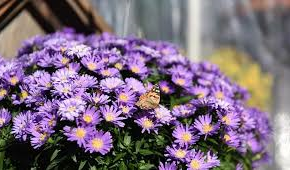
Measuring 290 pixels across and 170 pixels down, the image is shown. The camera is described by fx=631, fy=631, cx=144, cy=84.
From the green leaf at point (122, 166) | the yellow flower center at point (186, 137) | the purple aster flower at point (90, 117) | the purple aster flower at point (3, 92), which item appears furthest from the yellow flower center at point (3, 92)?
the yellow flower center at point (186, 137)

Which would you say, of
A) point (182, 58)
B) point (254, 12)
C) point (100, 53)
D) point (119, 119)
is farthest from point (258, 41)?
point (119, 119)

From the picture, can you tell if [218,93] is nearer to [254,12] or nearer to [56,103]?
[56,103]

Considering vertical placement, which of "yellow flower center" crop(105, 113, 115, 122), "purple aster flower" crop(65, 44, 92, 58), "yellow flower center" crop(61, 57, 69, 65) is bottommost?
"yellow flower center" crop(105, 113, 115, 122)

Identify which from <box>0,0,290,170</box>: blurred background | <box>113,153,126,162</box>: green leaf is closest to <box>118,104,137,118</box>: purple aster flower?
<box>113,153,126,162</box>: green leaf

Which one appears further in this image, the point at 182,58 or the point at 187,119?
the point at 182,58

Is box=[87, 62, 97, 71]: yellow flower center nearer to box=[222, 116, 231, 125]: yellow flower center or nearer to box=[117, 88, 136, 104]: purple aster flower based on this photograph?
box=[117, 88, 136, 104]: purple aster flower

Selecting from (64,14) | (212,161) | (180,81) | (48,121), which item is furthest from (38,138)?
(64,14)
